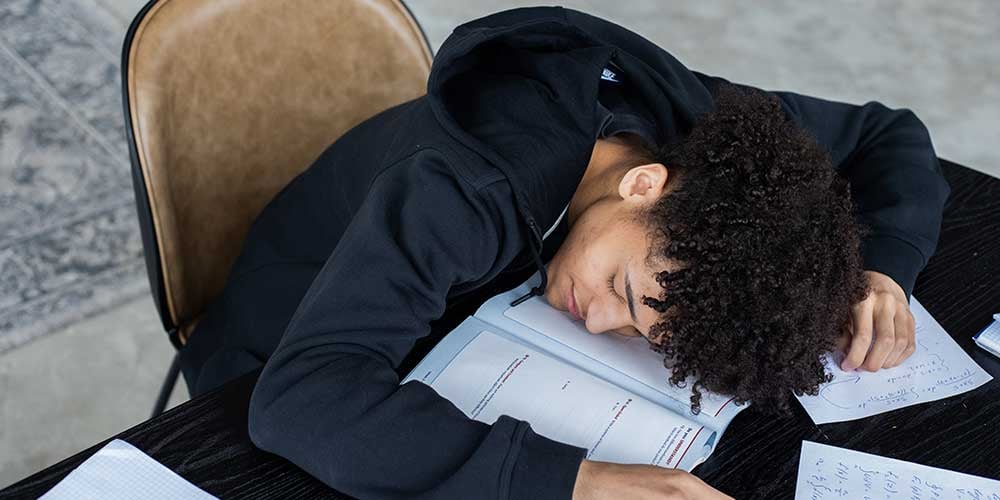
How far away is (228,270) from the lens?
1.51 m

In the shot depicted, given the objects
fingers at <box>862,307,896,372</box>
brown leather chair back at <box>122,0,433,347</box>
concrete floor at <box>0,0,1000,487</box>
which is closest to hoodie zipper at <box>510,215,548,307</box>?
fingers at <box>862,307,896,372</box>

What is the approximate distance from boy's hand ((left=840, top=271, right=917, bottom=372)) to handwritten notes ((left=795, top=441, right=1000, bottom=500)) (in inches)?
6.2

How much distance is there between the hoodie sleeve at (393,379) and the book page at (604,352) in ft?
0.37

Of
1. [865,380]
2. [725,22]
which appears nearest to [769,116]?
[865,380]

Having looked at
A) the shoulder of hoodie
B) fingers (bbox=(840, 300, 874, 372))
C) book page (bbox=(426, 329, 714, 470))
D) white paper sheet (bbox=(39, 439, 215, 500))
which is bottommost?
white paper sheet (bbox=(39, 439, 215, 500))

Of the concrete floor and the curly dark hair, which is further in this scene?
the concrete floor

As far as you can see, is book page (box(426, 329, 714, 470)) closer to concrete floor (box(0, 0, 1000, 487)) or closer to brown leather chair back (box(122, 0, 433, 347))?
brown leather chair back (box(122, 0, 433, 347))

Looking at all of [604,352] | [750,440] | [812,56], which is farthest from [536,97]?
[812,56]

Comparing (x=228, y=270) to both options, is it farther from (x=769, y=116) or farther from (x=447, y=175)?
(x=769, y=116)

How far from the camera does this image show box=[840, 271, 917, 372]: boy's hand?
114cm

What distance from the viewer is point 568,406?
101 cm

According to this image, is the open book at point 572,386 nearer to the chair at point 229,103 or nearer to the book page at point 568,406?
the book page at point 568,406

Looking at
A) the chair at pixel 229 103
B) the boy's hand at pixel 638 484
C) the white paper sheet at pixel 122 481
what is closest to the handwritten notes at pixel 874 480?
the boy's hand at pixel 638 484

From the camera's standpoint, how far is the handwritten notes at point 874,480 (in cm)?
96
